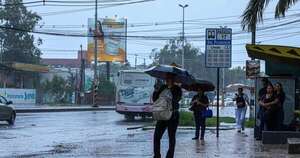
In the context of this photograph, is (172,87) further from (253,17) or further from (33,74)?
(33,74)

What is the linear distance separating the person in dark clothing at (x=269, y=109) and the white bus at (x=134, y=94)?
61.9 feet

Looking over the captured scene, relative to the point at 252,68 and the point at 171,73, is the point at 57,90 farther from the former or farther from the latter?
the point at 171,73

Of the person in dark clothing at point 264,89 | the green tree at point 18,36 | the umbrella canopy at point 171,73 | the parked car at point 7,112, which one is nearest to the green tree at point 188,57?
the green tree at point 18,36

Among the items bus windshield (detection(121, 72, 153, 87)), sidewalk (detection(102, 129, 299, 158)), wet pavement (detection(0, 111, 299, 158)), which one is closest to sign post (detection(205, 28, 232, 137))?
sidewalk (detection(102, 129, 299, 158))

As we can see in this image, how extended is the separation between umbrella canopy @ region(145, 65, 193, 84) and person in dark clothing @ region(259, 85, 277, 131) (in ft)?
14.8

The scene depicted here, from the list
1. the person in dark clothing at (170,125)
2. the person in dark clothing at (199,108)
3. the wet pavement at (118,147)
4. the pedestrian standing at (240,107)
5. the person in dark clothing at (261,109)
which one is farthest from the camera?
the pedestrian standing at (240,107)

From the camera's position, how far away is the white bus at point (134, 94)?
3825 cm

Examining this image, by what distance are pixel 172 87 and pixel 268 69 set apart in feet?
27.4

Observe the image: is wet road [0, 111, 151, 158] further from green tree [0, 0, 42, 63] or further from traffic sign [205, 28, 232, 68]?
green tree [0, 0, 42, 63]

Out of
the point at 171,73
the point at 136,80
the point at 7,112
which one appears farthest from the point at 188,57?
the point at 171,73

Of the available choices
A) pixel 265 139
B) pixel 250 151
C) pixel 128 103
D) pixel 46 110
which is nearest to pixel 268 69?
pixel 265 139

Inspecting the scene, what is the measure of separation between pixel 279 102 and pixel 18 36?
71147mm

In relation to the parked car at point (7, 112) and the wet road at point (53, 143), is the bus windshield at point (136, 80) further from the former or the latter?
the wet road at point (53, 143)

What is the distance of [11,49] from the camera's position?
8719cm
